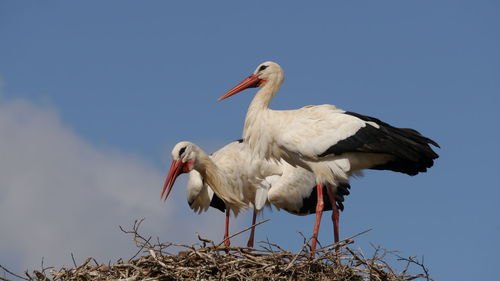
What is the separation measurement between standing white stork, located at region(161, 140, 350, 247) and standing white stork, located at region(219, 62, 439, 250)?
1212 millimetres

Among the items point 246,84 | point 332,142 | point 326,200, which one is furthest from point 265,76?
point 326,200

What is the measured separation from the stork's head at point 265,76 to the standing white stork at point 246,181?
1.04 metres

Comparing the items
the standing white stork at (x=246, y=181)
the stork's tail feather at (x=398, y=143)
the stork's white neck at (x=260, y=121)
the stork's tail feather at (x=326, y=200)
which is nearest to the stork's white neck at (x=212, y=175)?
the standing white stork at (x=246, y=181)

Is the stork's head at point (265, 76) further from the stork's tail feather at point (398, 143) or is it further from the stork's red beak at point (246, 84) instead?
the stork's tail feather at point (398, 143)

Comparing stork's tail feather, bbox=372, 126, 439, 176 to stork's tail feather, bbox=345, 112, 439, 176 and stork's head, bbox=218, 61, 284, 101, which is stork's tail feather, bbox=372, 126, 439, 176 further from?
stork's head, bbox=218, 61, 284, 101

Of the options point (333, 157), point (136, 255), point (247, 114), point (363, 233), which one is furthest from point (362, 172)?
point (136, 255)

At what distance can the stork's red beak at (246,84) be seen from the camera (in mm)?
10500

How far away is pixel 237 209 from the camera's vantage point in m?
11.5

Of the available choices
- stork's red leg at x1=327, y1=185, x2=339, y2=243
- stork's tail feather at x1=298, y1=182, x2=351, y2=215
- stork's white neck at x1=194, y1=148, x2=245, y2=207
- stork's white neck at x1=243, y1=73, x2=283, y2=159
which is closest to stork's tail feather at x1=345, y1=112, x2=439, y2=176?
stork's red leg at x1=327, y1=185, x2=339, y2=243

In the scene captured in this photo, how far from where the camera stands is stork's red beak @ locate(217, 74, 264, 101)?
34.4 feet

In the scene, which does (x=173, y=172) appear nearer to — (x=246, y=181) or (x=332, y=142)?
(x=246, y=181)

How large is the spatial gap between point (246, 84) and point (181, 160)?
1111mm

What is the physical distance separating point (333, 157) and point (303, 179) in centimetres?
180

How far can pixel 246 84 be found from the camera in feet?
34.7
